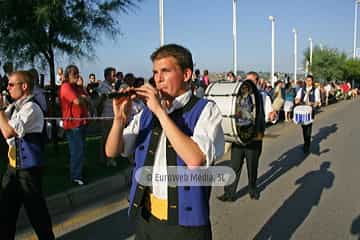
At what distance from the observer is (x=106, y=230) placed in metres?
4.98

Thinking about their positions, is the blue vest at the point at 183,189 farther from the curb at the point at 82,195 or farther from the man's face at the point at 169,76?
the curb at the point at 82,195

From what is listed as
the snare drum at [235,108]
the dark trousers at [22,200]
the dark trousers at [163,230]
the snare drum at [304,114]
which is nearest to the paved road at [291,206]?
the dark trousers at [22,200]

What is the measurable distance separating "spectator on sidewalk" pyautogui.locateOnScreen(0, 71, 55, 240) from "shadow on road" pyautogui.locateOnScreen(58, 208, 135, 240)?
2.20 feet

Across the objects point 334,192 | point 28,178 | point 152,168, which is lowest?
point 334,192

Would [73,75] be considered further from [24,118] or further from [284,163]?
[284,163]

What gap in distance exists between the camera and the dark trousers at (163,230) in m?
2.30

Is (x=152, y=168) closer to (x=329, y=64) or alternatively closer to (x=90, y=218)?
(x=90, y=218)

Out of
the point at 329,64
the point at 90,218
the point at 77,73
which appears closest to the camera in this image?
the point at 90,218

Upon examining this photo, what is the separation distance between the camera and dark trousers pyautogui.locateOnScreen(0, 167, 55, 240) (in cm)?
398

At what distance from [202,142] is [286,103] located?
1453 centimetres

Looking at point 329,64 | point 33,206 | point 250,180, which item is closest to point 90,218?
point 33,206

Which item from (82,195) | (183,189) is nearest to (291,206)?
(82,195)

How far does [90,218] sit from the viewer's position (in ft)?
17.6

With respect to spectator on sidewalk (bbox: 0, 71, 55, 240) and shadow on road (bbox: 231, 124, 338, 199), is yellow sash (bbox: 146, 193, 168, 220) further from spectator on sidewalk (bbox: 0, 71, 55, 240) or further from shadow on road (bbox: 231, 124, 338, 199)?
shadow on road (bbox: 231, 124, 338, 199)
